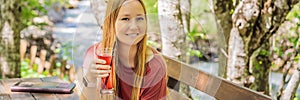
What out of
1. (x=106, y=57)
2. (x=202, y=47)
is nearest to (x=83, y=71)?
(x=106, y=57)

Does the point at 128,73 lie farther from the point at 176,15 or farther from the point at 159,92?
the point at 176,15

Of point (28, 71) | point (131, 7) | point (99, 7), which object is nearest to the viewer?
point (131, 7)

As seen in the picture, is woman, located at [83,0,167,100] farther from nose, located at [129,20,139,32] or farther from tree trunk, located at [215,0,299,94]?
tree trunk, located at [215,0,299,94]

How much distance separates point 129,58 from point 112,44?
99 millimetres

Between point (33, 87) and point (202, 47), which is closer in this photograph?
point (202, 47)

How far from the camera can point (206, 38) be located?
62.6 inches

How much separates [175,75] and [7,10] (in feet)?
8.86

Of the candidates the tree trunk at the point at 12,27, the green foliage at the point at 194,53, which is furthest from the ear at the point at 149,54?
the tree trunk at the point at 12,27

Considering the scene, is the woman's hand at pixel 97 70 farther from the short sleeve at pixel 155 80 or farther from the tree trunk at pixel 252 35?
the tree trunk at pixel 252 35

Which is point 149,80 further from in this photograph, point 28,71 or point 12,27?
point 28,71

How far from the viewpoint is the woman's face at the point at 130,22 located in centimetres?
124

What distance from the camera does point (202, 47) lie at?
5.38 ft

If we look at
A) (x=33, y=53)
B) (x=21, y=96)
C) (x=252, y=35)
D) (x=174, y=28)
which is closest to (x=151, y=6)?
(x=174, y=28)

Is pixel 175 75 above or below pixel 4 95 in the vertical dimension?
above
